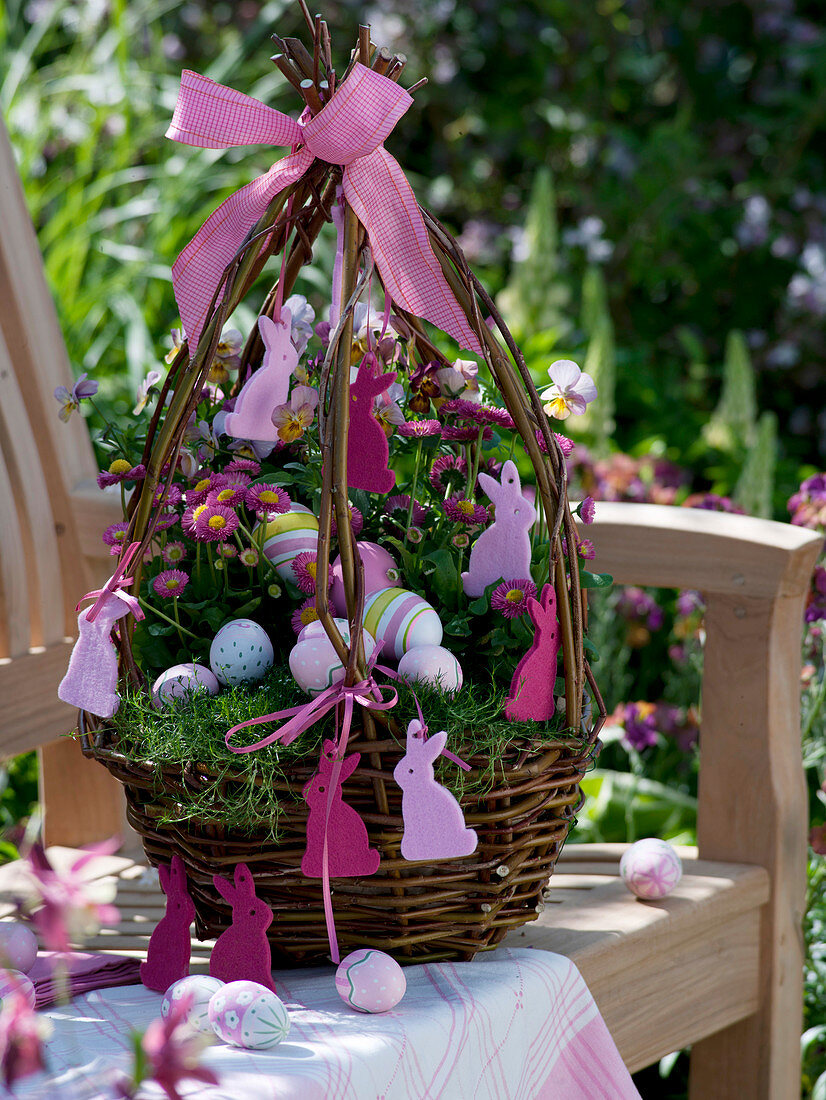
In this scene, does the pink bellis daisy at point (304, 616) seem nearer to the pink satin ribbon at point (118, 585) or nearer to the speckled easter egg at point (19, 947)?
the pink satin ribbon at point (118, 585)

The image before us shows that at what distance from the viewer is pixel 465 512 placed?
2.81 ft

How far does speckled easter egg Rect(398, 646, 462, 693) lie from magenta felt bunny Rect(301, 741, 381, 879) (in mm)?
71

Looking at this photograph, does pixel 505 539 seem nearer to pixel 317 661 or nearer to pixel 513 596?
pixel 513 596

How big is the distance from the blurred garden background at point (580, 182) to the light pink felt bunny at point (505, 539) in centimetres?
137

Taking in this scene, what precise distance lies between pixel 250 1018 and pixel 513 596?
0.33 meters

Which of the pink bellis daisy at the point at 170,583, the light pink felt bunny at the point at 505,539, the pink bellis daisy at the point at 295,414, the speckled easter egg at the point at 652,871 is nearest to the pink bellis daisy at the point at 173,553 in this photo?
the pink bellis daisy at the point at 170,583

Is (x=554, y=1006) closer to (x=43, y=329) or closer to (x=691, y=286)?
(x=43, y=329)

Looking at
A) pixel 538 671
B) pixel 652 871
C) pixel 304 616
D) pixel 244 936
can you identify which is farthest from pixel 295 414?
pixel 652 871

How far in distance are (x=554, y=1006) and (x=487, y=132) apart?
3102 millimetres

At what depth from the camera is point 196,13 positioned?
138 inches

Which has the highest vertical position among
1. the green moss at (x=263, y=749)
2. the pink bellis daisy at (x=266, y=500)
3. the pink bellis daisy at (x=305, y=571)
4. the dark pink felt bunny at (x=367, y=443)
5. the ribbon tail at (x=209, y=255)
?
the ribbon tail at (x=209, y=255)

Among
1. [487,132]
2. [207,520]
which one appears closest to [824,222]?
[487,132]

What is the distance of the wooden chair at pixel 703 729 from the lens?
1093mm

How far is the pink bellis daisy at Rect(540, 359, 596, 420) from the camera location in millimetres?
886
